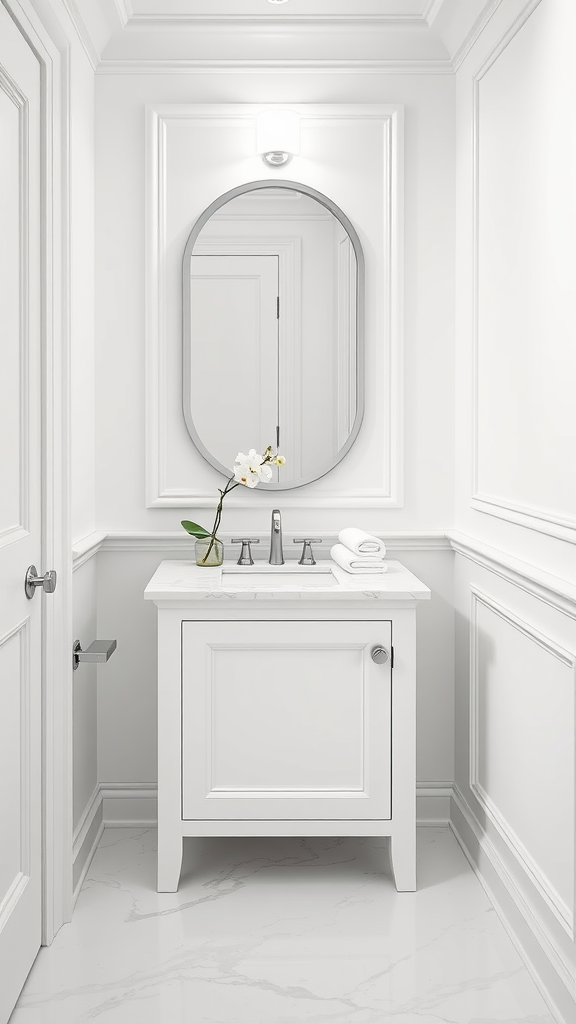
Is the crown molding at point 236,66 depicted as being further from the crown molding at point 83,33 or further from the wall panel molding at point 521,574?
the wall panel molding at point 521,574

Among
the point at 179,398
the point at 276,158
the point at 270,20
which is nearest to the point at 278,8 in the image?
the point at 270,20

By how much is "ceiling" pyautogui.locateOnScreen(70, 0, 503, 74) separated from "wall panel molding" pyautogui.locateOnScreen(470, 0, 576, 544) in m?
0.19

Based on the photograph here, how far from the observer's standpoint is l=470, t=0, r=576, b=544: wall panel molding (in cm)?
193

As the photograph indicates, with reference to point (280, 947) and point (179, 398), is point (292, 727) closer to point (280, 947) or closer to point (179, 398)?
point (280, 947)

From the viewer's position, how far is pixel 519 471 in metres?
2.10

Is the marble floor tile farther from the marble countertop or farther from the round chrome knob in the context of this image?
the marble countertop

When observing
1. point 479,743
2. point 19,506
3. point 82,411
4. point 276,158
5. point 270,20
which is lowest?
point 479,743

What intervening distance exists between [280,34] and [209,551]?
1509mm

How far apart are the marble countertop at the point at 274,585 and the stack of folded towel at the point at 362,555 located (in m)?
0.02

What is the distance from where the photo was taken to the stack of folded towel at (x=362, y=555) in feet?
Answer: 7.96

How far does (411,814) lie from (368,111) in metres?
2.02

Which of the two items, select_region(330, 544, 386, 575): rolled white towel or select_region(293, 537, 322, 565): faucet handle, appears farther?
select_region(293, 537, 322, 565): faucet handle

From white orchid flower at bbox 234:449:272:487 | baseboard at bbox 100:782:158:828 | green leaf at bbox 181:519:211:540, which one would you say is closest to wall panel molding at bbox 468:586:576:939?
white orchid flower at bbox 234:449:272:487

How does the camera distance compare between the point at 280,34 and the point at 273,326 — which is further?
the point at 273,326
